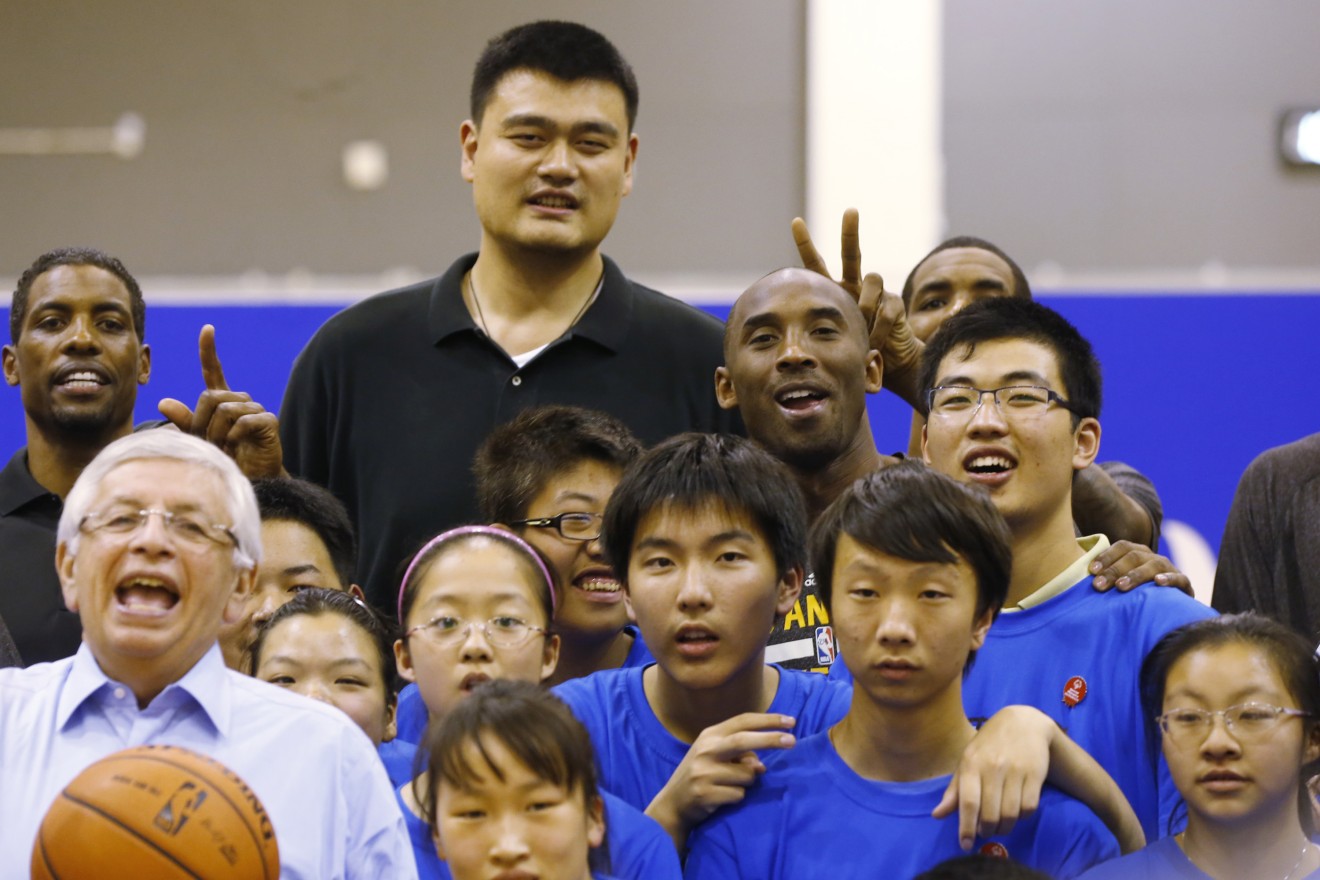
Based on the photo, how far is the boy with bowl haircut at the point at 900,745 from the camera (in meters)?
2.74

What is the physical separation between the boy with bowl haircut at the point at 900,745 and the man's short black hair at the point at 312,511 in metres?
1.37

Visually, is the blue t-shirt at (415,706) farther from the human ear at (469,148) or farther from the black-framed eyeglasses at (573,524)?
the human ear at (469,148)

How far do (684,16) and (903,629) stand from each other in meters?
5.05

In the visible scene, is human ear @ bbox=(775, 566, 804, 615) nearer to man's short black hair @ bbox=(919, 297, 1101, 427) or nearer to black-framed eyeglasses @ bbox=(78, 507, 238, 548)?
man's short black hair @ bbox=(919, 297, 1101, 427)

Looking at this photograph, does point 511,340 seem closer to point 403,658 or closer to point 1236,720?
point 403,658

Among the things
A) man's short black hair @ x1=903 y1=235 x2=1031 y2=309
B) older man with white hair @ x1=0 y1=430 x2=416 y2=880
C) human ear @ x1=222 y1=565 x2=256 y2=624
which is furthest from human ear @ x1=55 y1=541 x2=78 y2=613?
man's short black hair @ x1=903 y1=235 x2=1031 y2=309

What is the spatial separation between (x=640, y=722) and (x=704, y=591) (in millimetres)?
305

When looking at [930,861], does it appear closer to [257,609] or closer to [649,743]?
[649,743]

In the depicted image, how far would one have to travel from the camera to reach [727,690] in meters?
3.15

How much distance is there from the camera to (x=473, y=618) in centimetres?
327

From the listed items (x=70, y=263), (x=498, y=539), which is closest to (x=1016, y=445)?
(x=498, y=539)

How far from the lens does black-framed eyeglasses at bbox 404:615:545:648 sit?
128 inches

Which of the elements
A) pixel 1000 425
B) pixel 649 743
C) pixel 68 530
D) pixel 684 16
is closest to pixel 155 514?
pixel 68 530

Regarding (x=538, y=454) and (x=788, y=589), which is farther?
(x=538, y=454)
